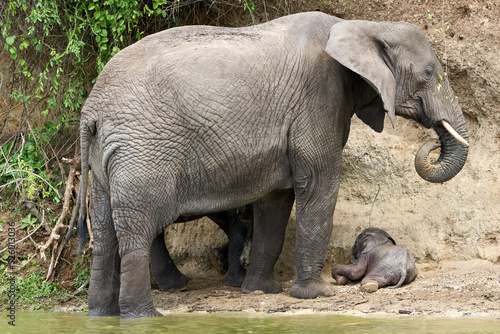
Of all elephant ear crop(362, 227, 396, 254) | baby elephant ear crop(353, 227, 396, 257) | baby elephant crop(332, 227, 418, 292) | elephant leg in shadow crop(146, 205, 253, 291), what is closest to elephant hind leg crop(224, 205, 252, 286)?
elephant leg in shadow crop(146, 205, 253, 291)

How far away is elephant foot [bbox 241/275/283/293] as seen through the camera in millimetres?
7508

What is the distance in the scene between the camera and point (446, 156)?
7.24 meters

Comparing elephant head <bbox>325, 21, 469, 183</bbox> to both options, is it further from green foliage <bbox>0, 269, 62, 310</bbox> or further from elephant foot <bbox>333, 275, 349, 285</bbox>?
green foliage <bbox>0, 269, 62, 310</bbox>

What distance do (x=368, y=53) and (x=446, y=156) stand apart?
1.12m

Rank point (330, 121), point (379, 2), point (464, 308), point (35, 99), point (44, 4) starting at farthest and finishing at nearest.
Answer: point (35, 99) < point (379, 2) < point (44, 4) < point (330, 121) < point (464, 308)

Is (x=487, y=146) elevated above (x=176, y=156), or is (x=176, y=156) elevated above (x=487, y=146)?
(x=487, y=146)

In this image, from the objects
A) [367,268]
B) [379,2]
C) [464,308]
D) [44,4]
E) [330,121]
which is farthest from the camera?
[379,2]

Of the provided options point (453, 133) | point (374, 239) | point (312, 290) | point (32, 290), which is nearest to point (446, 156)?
point (453, 133)

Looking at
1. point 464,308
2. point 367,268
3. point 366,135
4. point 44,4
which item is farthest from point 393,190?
point 44,4

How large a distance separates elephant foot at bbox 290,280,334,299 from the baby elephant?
0.97 feet

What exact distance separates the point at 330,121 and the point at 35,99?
13.9 feet

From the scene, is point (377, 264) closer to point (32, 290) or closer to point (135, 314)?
point (135, 314)

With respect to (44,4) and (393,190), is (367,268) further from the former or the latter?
(44,4)

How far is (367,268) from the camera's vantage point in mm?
7527
